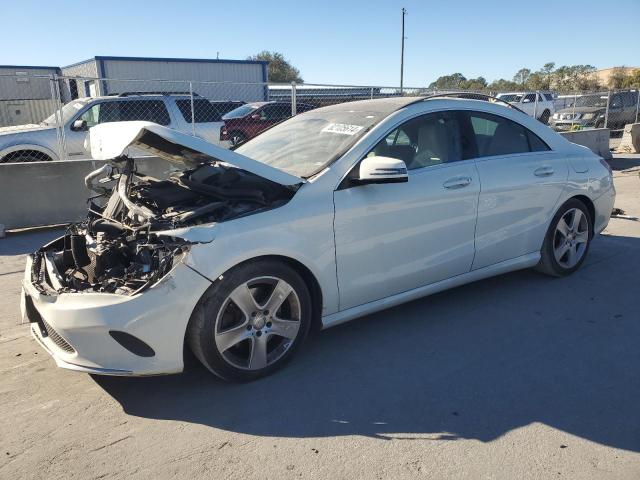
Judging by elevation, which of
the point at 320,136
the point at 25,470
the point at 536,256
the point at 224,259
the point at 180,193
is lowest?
the point at 25,470

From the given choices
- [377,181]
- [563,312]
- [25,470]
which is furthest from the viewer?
[563,312]

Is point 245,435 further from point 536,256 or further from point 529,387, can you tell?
point 536,256

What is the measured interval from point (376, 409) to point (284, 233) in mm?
1142

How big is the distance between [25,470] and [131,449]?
1.59ft

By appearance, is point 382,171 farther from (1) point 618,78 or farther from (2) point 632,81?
(1) point 618,78

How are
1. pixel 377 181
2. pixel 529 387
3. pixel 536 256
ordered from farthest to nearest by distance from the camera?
pixel 536 256 → pixel 377 181 → pixel 529 387

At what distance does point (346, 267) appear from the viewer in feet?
11.7

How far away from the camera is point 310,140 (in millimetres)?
4129

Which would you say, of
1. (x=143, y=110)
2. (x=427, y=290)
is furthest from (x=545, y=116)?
(x=427, y=290)

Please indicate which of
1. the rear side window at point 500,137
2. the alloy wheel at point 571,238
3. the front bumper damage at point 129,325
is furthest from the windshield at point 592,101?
the front bumper damage at point 129,325

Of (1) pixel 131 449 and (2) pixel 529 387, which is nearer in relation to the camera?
(1) pixel 131 449

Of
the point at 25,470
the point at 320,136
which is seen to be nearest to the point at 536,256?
the point at 320,136

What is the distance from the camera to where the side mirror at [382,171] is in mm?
3465

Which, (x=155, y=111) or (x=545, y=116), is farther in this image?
(x=545, y=116)
